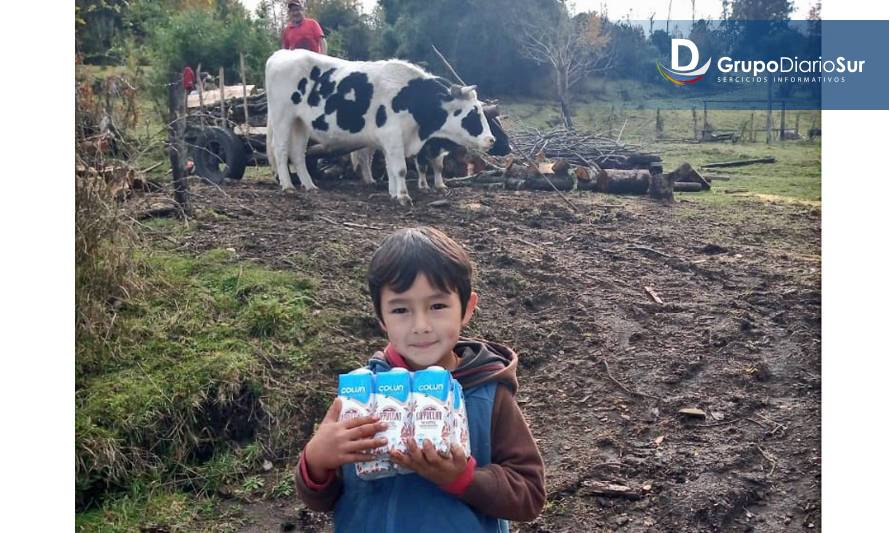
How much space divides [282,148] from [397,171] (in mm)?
665

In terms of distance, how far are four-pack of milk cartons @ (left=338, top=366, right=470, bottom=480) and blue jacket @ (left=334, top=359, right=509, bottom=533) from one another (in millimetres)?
67

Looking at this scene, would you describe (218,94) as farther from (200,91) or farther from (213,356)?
(213,356)

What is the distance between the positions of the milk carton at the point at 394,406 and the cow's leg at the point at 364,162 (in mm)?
2612

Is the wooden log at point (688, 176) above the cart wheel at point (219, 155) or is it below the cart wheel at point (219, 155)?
below

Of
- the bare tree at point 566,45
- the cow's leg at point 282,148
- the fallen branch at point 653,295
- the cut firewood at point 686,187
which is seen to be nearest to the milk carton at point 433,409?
the fallen branch at point 653,295

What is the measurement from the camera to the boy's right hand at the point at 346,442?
3.97 feet

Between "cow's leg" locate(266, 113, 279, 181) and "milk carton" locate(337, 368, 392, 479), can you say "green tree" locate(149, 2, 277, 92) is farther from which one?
"milk carton" locate(337, 368, 392, 479)

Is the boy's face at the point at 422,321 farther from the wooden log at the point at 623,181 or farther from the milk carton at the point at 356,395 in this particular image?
the wooden log at the point at 623,181

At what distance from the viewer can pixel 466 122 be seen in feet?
11.4

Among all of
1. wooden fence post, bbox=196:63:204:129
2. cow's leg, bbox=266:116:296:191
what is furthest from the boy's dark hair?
cow's leg, bbox=266:116:296:191

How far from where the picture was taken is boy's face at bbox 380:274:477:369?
1.35 metres

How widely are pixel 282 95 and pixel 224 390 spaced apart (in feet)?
6.65

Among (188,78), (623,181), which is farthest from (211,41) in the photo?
(623,181)
